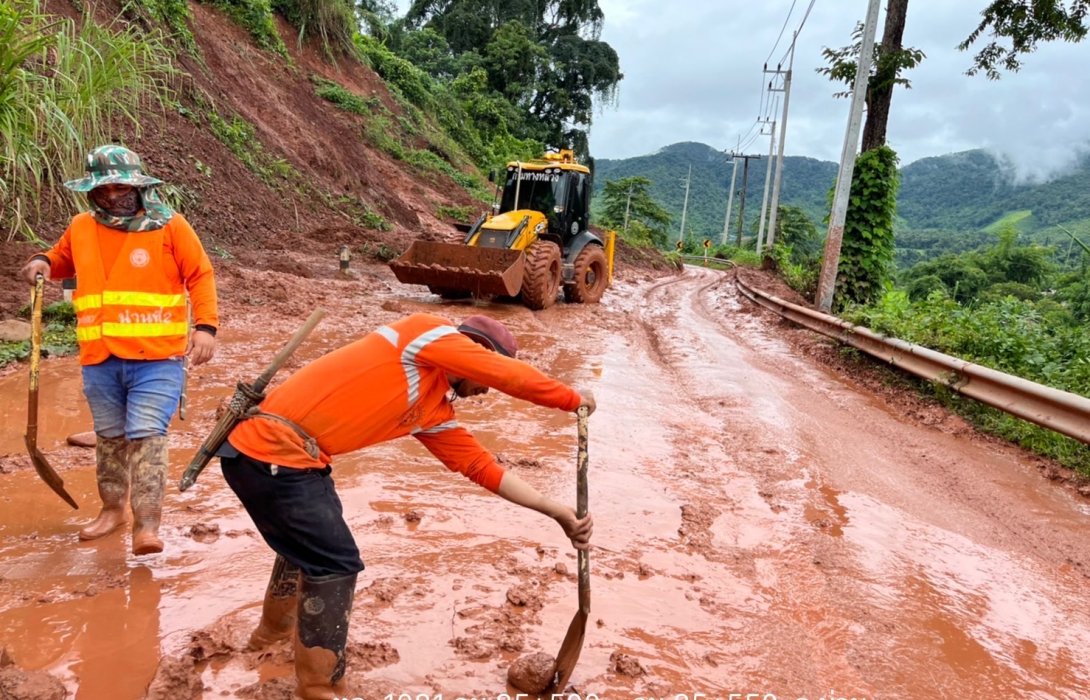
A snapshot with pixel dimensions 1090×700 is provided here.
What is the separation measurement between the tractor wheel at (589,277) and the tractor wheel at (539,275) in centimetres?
137

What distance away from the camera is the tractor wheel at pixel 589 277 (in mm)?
13164

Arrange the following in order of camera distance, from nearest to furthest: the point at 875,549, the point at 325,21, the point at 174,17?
the point at 875,549, the point at 174,17, the point at 325,21

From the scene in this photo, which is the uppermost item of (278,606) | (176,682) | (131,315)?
(131,315)

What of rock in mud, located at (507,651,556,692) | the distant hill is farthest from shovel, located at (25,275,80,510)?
the distant hill

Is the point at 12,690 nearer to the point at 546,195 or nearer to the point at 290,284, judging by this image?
the point at 290,284

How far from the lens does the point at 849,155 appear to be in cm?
1158

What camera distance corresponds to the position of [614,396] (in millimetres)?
6688

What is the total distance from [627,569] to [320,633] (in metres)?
1.54

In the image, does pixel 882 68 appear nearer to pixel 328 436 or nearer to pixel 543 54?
pixel 328 436

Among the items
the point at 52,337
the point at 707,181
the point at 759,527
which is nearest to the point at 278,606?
the point at 759,527

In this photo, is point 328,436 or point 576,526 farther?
point 576,526

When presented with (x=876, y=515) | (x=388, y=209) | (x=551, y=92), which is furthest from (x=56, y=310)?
(x=551, y=92)

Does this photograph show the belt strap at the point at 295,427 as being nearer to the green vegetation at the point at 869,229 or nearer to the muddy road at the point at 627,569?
the muddy road at the point at 627,569

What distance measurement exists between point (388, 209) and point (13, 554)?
14842 millimetres
